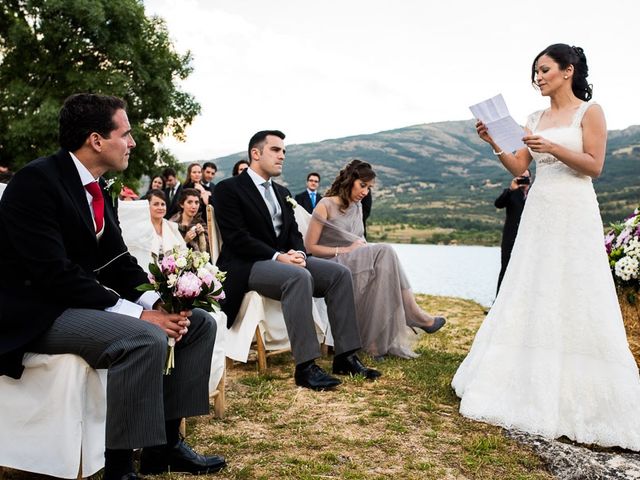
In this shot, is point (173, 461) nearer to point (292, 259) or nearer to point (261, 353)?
point (261, 353)

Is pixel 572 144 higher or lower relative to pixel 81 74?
lower

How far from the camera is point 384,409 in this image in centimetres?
395

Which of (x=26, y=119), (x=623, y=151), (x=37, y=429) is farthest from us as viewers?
(x=623, y=151)

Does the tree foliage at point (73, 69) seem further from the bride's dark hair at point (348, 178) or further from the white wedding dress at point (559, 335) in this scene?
the white wedding dress at point (559, 335)

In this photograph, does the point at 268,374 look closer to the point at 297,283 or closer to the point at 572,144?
the point at 297,283

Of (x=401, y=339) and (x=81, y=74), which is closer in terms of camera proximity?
(x=401, y=339)

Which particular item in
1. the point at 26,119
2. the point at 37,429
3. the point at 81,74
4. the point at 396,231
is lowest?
the point at 396,231

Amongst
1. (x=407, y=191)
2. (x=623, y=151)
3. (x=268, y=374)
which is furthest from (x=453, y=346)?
(x=623, y=151)

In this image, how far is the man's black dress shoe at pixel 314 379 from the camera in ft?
14.5

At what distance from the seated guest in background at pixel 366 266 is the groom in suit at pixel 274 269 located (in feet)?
2.05

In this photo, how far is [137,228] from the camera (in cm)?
568

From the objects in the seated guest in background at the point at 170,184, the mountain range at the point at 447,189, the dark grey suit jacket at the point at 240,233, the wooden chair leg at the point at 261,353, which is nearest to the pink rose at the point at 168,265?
the dark grey suit jacket at the point at 240,233

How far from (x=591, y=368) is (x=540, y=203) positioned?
1152 mm

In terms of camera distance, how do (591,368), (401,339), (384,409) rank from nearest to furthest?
(591,368) → (384,409) → (401,339)
